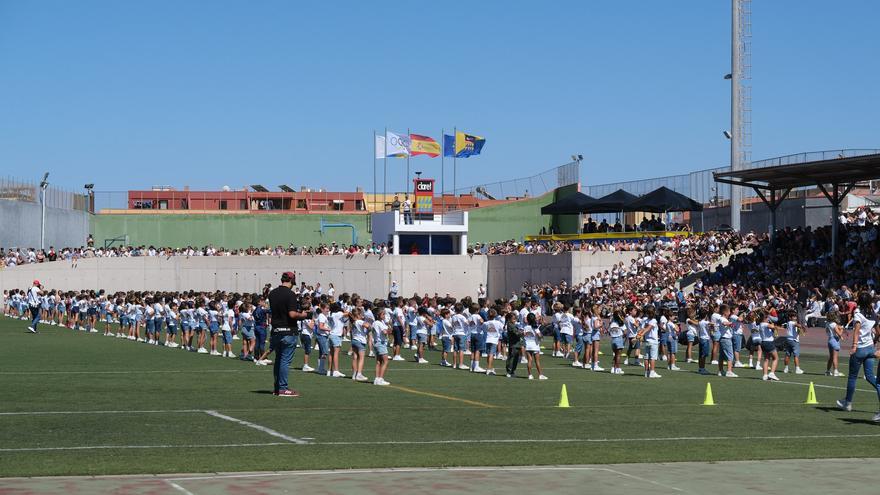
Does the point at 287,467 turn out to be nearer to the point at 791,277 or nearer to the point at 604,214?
the point at 791,277

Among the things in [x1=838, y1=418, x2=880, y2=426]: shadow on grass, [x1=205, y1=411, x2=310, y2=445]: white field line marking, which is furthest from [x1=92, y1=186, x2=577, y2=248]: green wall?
[x1=205, y1=411, x2=310, y2=445]: white field line marking

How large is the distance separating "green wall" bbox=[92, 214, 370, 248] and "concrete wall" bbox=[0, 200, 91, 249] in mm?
1692

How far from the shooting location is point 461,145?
72.9 metres

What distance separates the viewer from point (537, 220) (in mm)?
79750

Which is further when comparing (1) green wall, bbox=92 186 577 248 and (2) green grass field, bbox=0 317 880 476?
(1) green wall, bbox=92 186 577 248

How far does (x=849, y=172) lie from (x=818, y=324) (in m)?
9.63

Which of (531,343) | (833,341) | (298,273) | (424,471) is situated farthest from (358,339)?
(298,273)

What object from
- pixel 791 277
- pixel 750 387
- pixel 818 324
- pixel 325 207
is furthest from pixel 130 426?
pixel 325 207

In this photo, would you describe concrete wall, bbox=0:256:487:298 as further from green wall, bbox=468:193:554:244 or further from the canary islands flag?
green wall, bbox=468:193:554:244

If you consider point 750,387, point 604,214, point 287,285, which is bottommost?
point 750,387

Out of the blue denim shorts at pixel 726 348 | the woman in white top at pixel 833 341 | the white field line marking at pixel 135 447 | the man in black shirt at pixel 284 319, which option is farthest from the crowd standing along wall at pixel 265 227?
the white field line marking at pixel 135 447

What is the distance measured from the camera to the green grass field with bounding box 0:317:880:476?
46.1 feet

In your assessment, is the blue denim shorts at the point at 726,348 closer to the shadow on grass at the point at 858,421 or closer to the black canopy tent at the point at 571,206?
the shadow on grass at the point at 858,421

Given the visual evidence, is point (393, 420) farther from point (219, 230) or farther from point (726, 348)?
point (219, 230)
